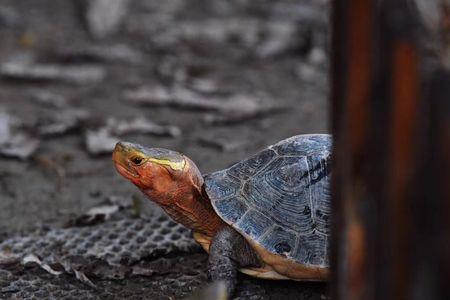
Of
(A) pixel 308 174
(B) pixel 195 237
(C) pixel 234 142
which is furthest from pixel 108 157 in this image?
(A) pixel 308 174

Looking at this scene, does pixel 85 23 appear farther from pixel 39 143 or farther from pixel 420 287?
pixel 420 287

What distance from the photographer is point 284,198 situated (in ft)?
9.36

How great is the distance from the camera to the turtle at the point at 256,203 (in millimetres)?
2768

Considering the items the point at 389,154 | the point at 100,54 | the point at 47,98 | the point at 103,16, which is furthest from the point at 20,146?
the point at 389,154

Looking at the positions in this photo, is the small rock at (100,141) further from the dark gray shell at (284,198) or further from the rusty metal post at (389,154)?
the rusty metal post at (389,154)

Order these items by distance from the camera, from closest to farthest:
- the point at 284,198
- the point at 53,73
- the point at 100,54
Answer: the point at 284,198
the point at 53,73
the point at 100,54

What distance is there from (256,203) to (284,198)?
0.10 m

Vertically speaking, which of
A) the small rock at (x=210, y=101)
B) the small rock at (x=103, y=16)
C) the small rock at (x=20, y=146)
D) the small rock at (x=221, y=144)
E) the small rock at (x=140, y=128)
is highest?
the small rock at (x=103, y=16)

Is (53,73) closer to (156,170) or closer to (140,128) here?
(140,128)

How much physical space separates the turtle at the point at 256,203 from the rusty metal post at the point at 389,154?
99 cm

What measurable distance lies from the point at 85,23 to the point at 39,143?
215 cm

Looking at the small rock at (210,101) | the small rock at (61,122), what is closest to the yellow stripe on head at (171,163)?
the small rock at (61,122)

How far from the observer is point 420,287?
163 centimetres

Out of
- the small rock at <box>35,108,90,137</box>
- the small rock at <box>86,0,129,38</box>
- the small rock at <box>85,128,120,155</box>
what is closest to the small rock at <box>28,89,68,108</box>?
the small rock at <box>35,108,90,137</box>
